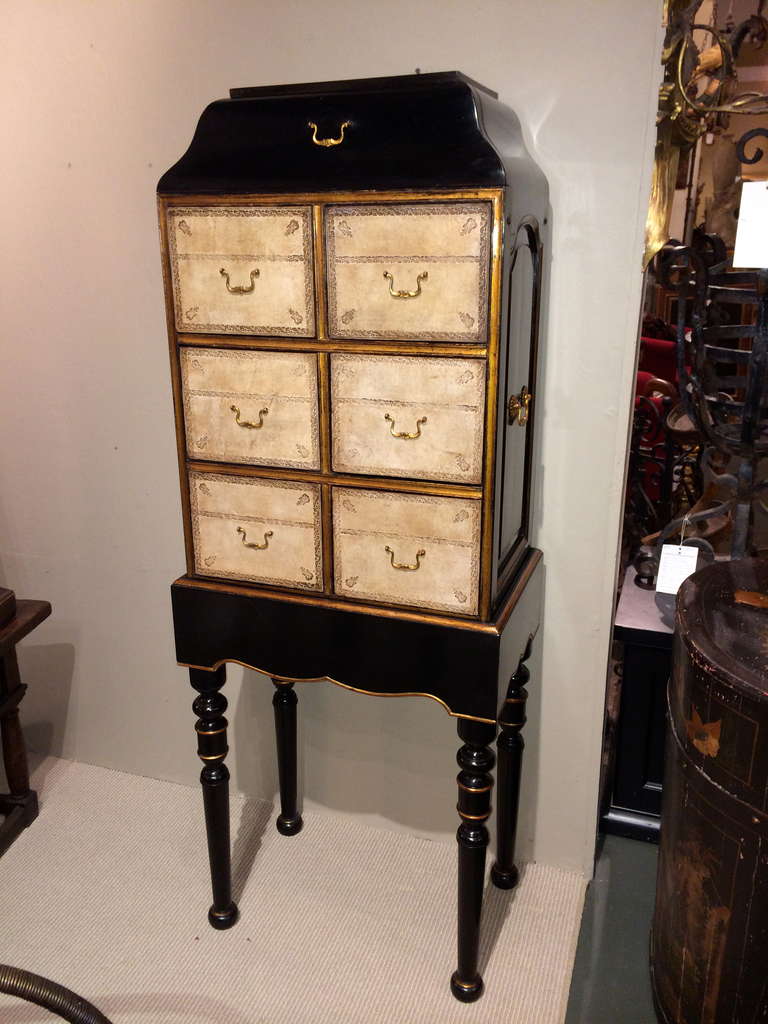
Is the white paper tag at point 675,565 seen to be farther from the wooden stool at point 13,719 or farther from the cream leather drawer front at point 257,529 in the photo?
the wooden stool at point 13,719

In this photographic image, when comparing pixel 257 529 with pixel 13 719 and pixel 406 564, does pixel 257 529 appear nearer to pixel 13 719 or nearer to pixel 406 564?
pixel 406 564

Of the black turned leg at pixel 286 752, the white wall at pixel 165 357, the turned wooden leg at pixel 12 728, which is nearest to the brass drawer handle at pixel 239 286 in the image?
the white wall at pixel 165 357

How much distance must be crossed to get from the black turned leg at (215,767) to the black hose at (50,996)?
2.82ft

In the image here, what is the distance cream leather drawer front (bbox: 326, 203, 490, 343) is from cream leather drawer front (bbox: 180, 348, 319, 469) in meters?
0.14

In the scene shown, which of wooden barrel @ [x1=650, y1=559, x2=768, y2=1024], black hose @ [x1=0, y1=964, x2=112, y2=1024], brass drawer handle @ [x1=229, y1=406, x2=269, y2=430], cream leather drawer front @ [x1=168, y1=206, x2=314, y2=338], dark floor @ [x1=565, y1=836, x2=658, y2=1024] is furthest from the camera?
dark floor @ [x1=565, y1=836, x2=658, y2=1024]

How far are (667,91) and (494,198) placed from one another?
624 millimetres

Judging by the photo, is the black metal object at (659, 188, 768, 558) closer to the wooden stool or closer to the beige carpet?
the beige carpet

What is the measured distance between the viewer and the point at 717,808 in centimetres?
149

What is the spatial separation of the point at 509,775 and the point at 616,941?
1.48 ft

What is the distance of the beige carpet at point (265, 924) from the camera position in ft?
6.22

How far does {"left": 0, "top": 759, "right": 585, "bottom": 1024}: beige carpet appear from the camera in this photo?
74.7 inches

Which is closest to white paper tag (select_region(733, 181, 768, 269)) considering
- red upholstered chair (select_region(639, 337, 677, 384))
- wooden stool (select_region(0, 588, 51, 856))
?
wooden stool (select_region(0, 588, 51, 856))

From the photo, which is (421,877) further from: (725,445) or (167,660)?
(725,445)

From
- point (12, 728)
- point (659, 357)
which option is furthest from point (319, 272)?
point (659, 357)
